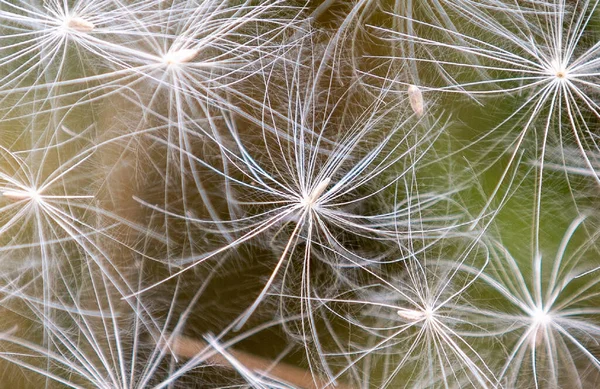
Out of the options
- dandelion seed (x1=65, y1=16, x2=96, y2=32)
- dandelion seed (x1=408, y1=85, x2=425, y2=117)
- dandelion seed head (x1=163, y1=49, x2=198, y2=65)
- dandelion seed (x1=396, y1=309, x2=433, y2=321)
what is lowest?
dandelion seed (x1=396, y1=309, x2=433, y2=321)

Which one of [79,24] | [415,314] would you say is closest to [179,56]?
[79,24]

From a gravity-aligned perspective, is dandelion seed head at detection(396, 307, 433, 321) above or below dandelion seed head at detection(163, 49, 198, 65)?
below

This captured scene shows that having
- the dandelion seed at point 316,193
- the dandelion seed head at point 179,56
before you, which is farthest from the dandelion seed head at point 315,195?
the dandelion seed head at point 179,56

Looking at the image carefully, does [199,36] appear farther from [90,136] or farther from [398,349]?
[398,349]

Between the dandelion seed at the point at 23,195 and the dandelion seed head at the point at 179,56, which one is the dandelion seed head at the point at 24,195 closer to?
the dandelion seed at the point at 23,195

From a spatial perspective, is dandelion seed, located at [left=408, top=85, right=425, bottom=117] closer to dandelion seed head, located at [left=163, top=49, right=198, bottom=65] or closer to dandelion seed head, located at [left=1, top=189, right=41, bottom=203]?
dandelion seed head, located at [left=163, top=49, right=198, bottom=65]

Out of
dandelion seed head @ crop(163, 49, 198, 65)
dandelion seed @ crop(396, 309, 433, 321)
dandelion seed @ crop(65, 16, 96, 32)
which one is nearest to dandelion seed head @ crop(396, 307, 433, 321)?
dandelion seed @ crop(396, 309, 433, 321)

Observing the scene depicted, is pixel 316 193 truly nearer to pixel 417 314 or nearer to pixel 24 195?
pixel 417 314
